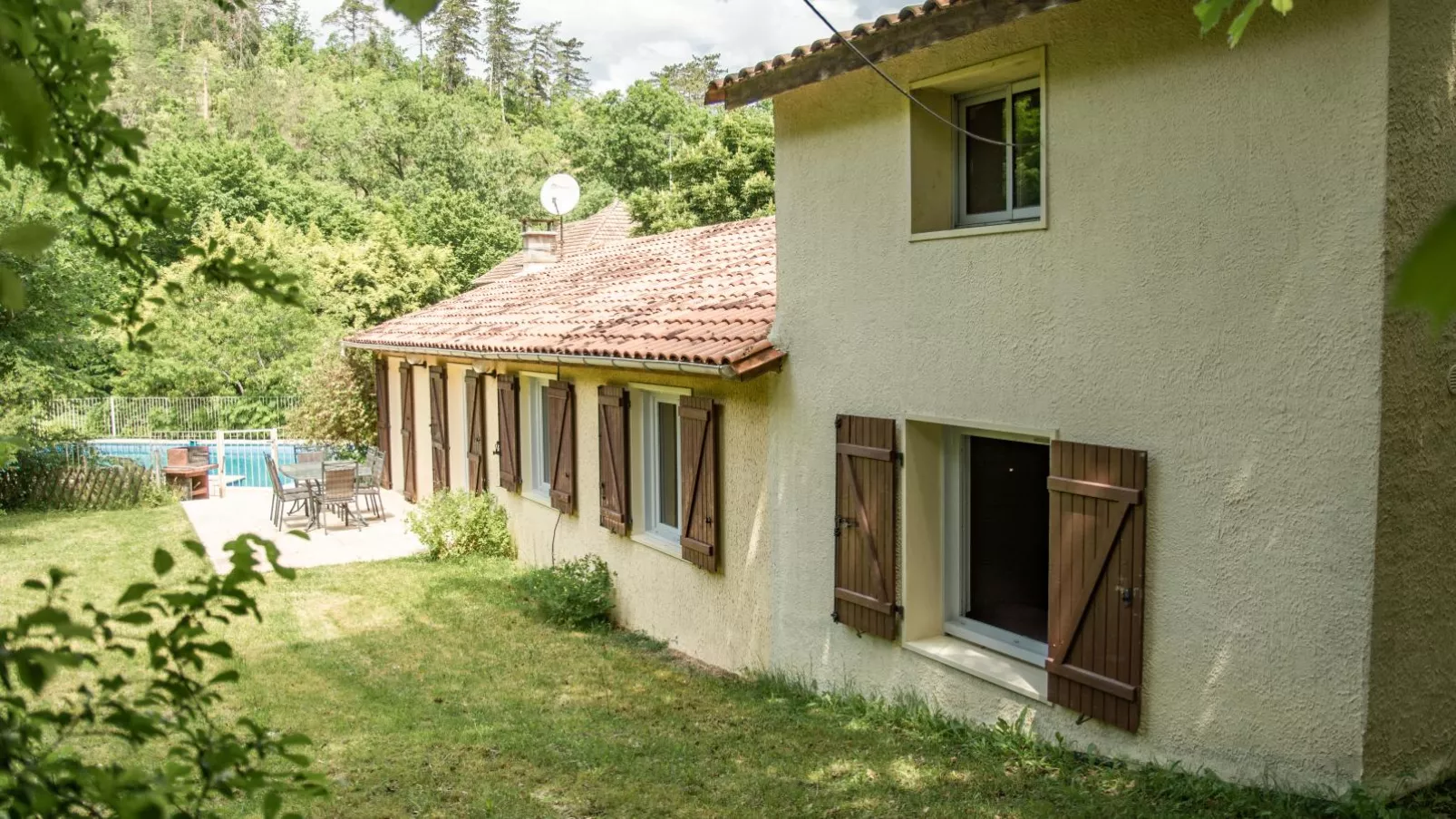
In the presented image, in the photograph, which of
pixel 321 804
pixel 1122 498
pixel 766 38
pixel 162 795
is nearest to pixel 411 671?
pixel 321 804

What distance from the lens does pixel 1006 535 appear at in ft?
22.4

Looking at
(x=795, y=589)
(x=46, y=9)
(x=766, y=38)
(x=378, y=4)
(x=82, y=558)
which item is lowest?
(x=82, y=558)

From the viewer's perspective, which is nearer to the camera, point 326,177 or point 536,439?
point 536,439

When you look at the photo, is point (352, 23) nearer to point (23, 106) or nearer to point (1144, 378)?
point (1144, 378)

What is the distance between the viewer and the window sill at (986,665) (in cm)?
631

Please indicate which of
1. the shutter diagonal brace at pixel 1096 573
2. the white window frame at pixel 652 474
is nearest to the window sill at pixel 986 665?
the shutter diagonal brace at pixel 1096 573

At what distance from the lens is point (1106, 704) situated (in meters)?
5.76

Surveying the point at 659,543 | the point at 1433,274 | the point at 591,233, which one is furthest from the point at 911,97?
the point at 591,233

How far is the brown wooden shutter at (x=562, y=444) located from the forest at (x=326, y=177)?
311cm

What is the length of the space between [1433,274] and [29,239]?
1319mm

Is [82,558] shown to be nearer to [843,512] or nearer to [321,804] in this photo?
[321,804]

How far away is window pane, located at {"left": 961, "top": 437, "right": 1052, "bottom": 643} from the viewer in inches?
258

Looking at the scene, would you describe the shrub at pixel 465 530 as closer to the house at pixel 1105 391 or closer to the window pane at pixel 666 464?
the window pane at pixel 666 464

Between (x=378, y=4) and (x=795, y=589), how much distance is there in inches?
280
